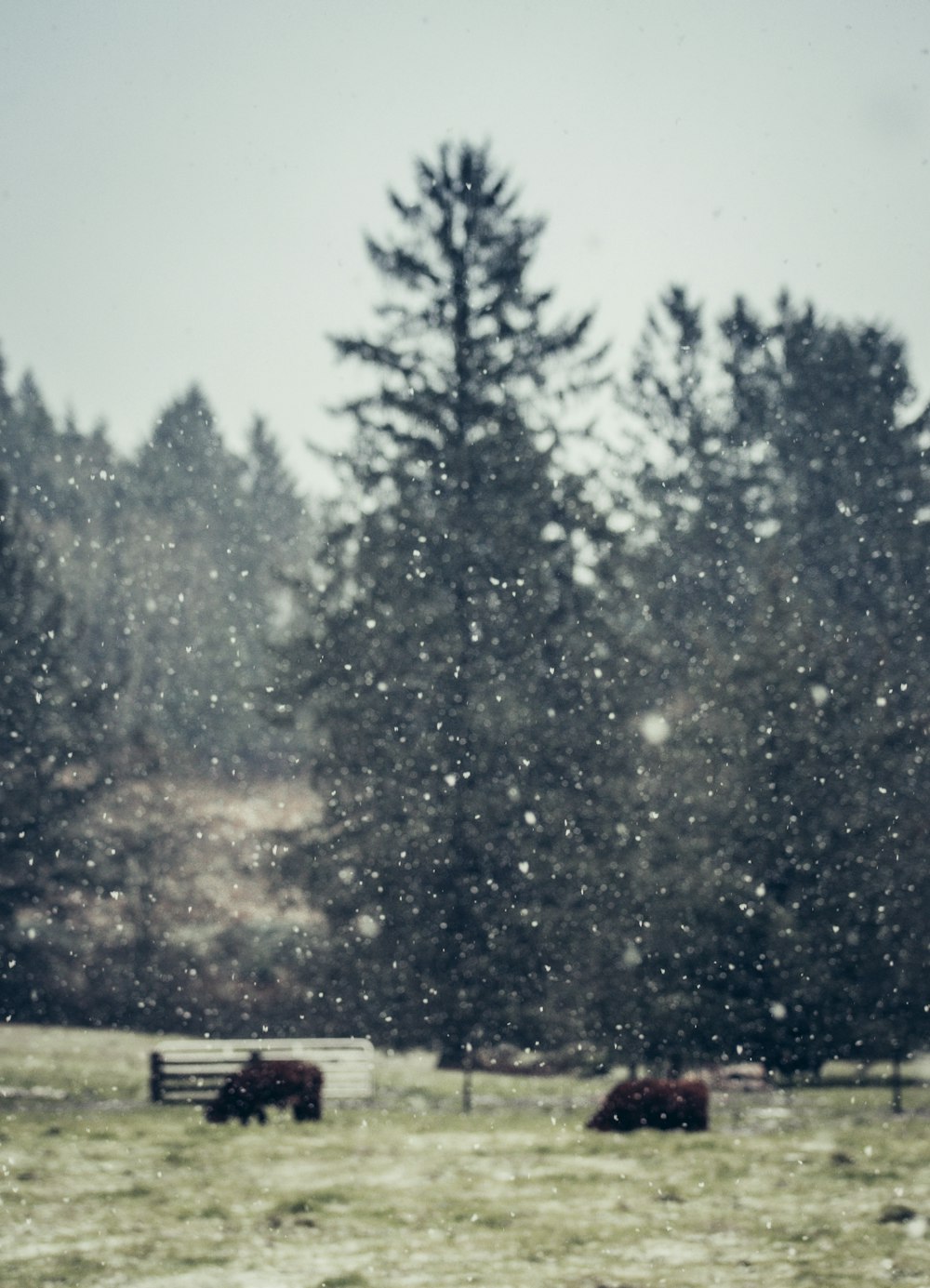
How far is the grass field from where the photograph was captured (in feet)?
23.3

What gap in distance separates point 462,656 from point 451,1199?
12736mm

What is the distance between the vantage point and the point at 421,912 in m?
20.2

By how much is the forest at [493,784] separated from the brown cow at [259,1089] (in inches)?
238

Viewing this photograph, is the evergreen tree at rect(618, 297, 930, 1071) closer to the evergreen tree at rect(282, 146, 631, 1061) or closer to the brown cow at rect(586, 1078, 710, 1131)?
the evergreen tree at rect(282, 146, 631, 1061)

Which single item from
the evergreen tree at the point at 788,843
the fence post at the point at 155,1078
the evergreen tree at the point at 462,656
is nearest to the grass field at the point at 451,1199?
the fence post at the point at 155,1078

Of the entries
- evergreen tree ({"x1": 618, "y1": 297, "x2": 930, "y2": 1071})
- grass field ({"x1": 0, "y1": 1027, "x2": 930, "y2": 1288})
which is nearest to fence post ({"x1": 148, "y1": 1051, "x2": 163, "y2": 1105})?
grass field ({"x1": 0, "y1": 1027, "x2": 930, "y2": 1288})

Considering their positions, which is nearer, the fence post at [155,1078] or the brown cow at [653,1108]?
the brown cow at [653,1108]

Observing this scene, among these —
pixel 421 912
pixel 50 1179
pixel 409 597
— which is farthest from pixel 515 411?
pixel 50 1179

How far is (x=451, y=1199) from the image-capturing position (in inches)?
368

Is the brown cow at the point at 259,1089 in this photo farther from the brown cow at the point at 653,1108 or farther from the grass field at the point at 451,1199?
the brown cow at the point at 653,1108

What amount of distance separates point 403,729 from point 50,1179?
39.0 ft

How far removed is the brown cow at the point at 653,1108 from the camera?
13.4 metres

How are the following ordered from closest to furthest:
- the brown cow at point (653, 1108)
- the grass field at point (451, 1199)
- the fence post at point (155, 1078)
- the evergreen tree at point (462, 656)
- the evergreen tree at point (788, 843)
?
the grass field at point (451, 1199) → the brown cow at point (653, 1108) → the fence post at point (155, 1078) → the evergreen tree at point (788, 843) → the evergreen tree at point (462, 656)

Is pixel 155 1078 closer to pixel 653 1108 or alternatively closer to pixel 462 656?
pixel 653 1108
